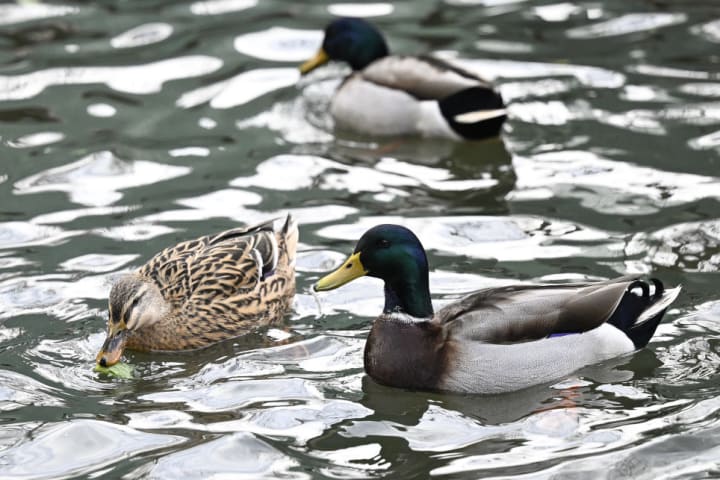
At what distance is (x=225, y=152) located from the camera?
36.1 ft

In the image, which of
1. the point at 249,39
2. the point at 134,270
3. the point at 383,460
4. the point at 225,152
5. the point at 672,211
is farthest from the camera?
the point at 249,39

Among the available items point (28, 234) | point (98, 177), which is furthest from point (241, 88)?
point (28, 234)

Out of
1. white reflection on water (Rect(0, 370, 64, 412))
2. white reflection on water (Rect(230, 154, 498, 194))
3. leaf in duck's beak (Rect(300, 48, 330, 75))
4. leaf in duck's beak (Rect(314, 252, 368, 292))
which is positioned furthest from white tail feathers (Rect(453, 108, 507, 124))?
white reflection on water (Rect(0, 370, 64, 412))

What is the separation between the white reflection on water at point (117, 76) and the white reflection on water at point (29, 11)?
130cm

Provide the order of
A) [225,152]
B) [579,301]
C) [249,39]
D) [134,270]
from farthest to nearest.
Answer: [249,39], [225,152], [134,270], [579,301]

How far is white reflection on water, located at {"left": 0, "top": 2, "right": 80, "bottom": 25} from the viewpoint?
1355cm

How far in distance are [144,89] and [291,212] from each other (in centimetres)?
297

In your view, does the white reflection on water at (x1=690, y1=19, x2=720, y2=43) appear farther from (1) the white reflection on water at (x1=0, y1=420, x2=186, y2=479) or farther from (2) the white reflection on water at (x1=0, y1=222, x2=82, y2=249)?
(1) the white reflection on water at (x1=0, y1=420, x2=186, y2=479)

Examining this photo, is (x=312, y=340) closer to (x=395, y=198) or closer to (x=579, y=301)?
(x=579, y=301)

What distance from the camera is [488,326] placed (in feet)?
23.9

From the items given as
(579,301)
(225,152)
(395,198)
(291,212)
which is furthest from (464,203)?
(579,301)

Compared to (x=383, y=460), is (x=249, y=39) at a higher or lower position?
higher

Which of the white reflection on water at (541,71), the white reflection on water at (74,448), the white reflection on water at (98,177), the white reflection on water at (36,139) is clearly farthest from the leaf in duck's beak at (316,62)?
the white reflection on water at (74,448)

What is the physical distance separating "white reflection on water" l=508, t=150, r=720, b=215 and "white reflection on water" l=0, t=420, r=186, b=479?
162 inches
